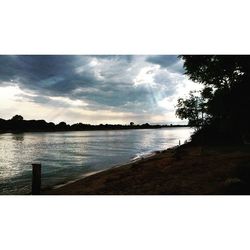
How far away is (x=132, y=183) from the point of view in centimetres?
1017

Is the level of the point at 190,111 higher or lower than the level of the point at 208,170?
higher
